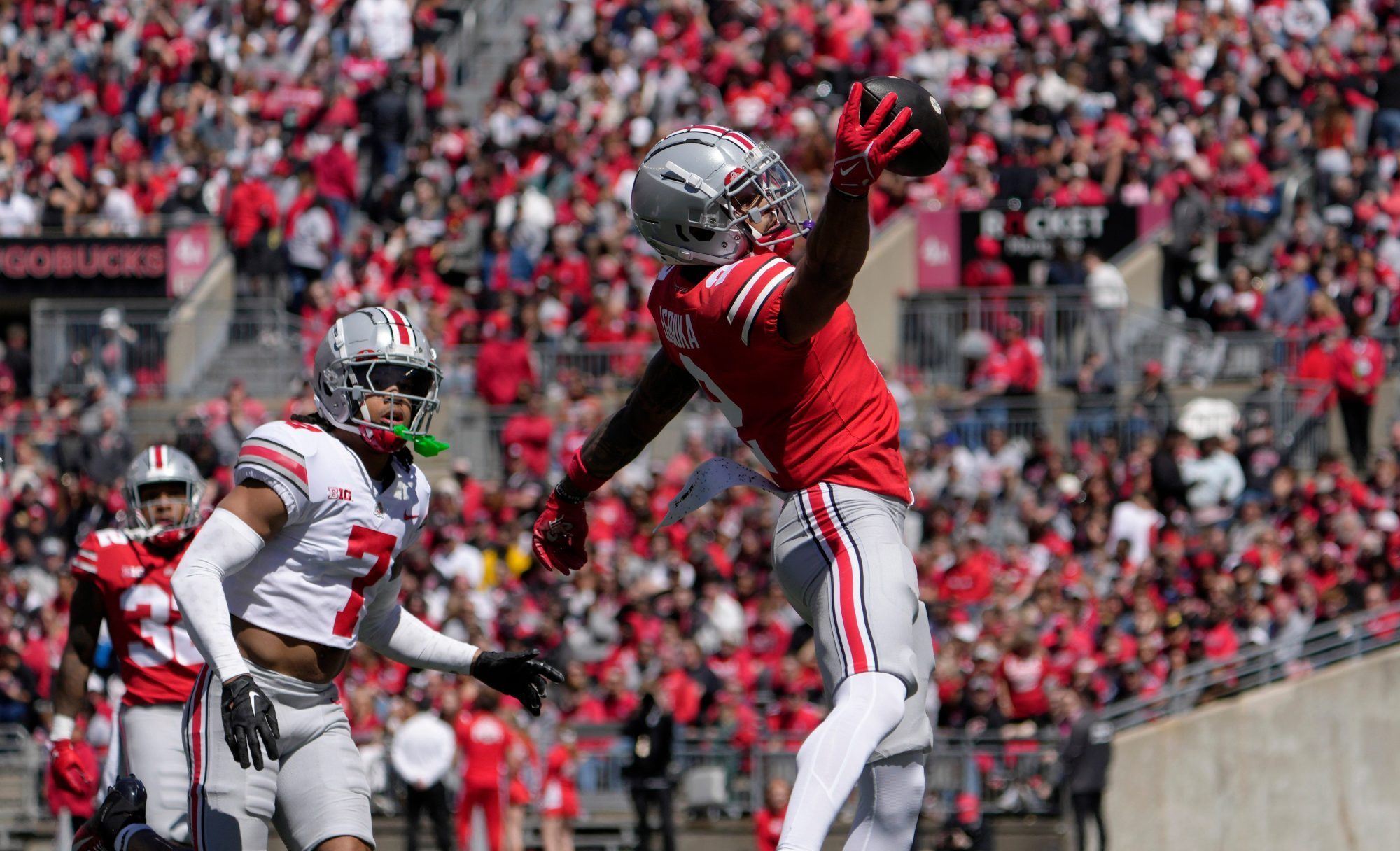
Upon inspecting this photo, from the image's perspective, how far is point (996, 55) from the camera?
21797mm

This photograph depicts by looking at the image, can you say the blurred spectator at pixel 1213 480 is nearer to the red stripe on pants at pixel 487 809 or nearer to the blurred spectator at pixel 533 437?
the blurred spectator at pixel 533 437

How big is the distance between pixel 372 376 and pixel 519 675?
1.05 meters

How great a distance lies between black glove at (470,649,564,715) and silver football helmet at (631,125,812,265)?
145 centimetres

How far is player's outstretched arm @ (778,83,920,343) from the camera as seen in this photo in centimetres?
564

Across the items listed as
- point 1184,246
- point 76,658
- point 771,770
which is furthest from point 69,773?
point 1184,246

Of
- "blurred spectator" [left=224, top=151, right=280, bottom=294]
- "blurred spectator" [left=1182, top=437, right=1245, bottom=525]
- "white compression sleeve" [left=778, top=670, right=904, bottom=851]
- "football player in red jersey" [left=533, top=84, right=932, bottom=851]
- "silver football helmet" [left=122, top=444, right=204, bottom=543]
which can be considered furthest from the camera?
"blurred spectator" [left=224, top=151, right=280, bottom=294]

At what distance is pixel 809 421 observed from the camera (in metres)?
6.40

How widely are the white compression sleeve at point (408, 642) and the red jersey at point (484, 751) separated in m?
7.82

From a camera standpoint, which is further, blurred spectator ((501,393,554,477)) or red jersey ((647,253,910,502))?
blurred spectator ((501,393,554,477))

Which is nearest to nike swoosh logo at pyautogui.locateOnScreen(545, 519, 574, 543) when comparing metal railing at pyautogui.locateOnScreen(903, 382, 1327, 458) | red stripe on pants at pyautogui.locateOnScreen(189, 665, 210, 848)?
red stripe on pants at pyautogui.locateOnScreen(189, 665, 210, 848)

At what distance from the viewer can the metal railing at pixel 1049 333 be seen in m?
18.8

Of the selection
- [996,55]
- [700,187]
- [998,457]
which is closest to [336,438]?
[700,187]

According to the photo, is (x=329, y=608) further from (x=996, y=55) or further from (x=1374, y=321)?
(x=996, y=55)

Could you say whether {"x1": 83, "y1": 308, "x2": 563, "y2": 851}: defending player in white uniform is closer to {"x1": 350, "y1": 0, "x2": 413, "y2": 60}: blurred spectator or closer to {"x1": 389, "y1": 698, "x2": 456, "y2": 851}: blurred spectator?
{"x1": 389, "y1": 698, "x2": 456, "y2": 851}: blurred spectator
